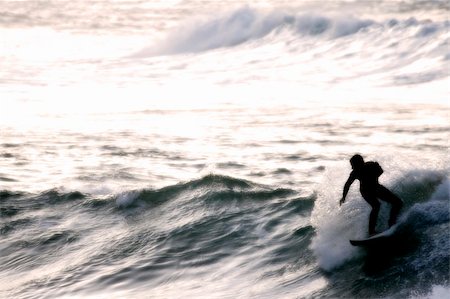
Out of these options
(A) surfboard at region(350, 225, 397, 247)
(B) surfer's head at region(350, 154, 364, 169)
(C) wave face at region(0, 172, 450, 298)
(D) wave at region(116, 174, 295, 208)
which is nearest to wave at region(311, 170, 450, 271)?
(C) wave face at region(0, 172, 450, 298)

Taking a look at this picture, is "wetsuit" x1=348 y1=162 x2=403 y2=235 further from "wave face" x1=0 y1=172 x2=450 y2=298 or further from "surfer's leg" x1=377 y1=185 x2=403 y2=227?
"wave face" x1=0 y1=172 x2=450 y2=298

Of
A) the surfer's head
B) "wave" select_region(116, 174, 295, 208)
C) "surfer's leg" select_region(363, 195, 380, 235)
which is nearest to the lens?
the surfer's head

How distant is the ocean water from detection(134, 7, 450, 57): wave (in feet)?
0.38

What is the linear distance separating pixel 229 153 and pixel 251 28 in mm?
25570

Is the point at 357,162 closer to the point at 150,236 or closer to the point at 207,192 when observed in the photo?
the point at 150,236

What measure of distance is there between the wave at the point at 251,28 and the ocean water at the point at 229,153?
4.6 inches

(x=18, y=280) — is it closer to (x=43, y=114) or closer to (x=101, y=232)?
(x=101, y=232)

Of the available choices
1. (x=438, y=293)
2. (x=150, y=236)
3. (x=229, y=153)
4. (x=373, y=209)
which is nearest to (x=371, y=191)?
(x=373, y=209)

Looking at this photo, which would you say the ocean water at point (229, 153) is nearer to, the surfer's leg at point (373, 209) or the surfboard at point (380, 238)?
the surfboard at point (380, 238)

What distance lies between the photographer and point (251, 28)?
49125mm

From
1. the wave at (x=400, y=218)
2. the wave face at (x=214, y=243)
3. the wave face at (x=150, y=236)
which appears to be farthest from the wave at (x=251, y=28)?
the wave at (x=400, y=218)

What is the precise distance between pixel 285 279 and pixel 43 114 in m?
17.6

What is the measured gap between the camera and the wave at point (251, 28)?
144 ft

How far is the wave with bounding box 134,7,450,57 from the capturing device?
144 feet
